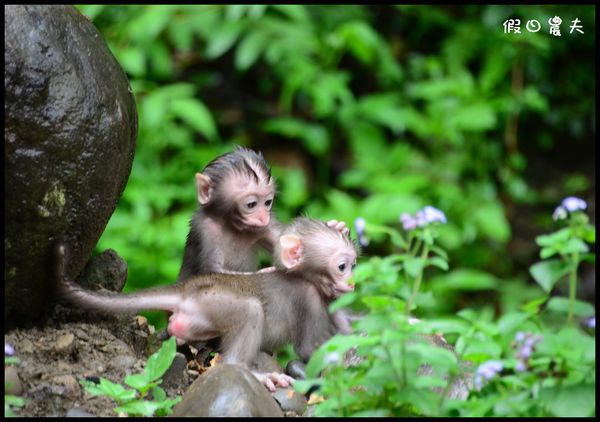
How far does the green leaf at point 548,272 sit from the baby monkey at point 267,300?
1.32 meters

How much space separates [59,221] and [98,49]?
2.62 ft

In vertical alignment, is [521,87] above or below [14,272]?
above

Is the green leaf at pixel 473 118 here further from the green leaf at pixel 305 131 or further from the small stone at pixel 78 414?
the small stone at pixel 78 414

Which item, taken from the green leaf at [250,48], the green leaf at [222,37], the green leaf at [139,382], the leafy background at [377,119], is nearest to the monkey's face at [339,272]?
the green leaf at [139,382]

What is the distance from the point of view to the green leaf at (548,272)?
13.2 ft

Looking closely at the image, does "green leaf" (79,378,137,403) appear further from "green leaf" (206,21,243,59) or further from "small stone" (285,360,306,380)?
"green leaf" (206,21,243,59)

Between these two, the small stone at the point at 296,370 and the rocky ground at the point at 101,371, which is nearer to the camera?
the rocky ground at the point at 101,371

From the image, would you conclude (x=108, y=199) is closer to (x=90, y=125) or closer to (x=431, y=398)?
(x=90, y=125)

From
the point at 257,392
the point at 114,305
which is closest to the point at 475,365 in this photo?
the point at 257,392

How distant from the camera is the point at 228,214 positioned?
5793 millimetres

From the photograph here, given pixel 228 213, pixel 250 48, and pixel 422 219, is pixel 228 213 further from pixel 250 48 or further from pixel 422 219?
pixel 250 48

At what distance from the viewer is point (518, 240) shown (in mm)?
12055

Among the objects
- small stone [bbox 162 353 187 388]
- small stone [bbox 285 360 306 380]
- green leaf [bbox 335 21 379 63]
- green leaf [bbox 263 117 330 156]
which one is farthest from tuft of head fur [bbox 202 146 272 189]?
green leaf [bbox 263 117 330 156]

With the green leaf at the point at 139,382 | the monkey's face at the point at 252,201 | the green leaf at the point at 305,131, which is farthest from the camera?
the green leaf at the point at 305,131
